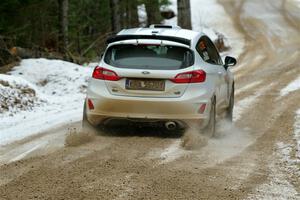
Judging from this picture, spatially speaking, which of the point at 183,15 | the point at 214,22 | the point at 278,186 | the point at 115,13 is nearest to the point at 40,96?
the point at 278,186

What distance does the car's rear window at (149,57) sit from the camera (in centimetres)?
970

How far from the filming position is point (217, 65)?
35.7 ft

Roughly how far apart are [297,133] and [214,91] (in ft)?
5.07

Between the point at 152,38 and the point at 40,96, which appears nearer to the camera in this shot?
the point at 152,38

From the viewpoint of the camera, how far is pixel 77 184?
22.0 ft

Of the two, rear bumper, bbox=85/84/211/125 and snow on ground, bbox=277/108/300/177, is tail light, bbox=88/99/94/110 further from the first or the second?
snow on ground, bbox=277/108/300/177

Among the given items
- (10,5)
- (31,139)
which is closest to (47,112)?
(31,139)

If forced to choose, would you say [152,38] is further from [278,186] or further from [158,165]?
[278,186]

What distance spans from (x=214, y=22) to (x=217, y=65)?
3057 centimetres

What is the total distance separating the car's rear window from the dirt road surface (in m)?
1.06

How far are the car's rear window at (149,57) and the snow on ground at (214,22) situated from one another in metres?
18.5

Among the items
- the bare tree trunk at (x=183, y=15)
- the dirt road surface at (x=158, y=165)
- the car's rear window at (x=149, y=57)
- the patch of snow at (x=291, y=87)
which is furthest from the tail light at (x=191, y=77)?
the bare tree trunk at (x=183, y=15)

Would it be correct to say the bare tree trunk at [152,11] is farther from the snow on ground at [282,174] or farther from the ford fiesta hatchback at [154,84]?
the snow on ground at [282,174]

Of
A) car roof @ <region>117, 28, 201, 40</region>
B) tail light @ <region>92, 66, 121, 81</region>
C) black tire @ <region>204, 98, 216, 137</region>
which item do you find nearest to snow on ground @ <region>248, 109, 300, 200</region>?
black tire @ <region>204, 98, 216, 137</region>
